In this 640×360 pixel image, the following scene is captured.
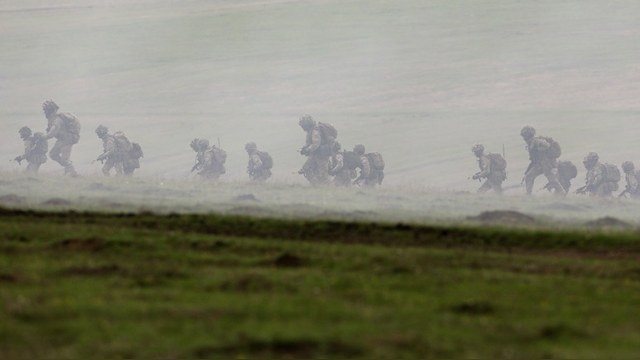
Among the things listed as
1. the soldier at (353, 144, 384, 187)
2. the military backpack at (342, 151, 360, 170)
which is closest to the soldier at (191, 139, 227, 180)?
the military backpack at (342, 151, 360, 170)

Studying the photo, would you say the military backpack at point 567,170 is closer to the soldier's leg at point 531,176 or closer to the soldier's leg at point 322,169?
the soldier's leg at point 531,176

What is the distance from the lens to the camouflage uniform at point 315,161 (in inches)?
5935

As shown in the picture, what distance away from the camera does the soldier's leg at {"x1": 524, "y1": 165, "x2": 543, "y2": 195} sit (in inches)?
5881

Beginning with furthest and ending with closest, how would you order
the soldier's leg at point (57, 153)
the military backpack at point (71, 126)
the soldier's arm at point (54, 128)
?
the military backpack at point (71, 126), the soldier's arm at point (54, 128), the soldier's leg at point (57, 153)

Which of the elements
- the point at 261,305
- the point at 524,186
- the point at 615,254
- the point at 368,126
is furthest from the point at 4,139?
the point at 261,305

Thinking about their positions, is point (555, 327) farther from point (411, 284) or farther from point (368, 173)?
point (368, 173)

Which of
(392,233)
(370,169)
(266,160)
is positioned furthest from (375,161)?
(392,233)

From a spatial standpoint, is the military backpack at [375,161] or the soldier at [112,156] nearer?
the military backpack at [375,161]

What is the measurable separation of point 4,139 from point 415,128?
49.3 m

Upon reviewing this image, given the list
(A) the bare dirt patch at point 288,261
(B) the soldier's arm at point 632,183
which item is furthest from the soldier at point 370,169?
(A) the bare dirt patch at point 288,261

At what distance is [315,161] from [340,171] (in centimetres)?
372

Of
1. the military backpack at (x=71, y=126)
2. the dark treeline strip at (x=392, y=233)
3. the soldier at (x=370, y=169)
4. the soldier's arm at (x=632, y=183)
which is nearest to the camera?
the dark treeline strip at (x=392, y=233)

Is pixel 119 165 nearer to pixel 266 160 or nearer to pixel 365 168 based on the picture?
pixel 266 160

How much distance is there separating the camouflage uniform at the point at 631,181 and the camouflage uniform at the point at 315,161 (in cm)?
2732
